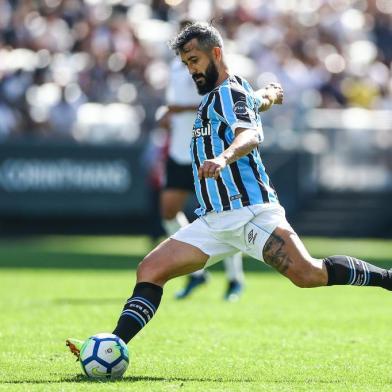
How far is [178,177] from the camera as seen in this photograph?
1178cm

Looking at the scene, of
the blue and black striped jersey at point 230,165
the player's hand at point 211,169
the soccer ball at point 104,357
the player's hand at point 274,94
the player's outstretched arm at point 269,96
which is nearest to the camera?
the player's hand at point 211,169

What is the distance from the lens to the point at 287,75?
2264 centimetres

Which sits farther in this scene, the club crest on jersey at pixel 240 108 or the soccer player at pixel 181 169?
the soccer player at pixel 181 169

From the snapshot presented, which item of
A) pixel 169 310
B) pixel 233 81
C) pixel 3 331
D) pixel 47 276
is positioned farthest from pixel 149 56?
pixel 233 81

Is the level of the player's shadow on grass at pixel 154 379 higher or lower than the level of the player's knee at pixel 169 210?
higher

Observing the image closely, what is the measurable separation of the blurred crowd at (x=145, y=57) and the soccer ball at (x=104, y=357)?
14310 mm

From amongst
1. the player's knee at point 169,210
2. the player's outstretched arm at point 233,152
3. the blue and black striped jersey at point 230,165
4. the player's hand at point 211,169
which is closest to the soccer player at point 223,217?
the blue and black striped jersey at point 230,165

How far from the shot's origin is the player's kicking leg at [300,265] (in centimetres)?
697

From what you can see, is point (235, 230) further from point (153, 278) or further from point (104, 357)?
point (104, 357)

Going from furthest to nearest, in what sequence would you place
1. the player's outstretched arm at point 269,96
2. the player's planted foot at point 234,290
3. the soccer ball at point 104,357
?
the player's planted foot at point 234,290 → the player's outstretched arm at point 269,96 → the soccer ball at point 104,357

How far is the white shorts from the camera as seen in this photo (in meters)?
7.02

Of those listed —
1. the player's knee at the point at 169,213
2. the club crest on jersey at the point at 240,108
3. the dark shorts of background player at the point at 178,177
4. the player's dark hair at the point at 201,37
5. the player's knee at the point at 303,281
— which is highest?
the player's dark hair at the point at 201,37

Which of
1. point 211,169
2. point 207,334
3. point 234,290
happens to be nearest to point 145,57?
point 234,290

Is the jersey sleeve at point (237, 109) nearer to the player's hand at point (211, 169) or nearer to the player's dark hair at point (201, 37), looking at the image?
the player's dark hair at point (201, 37)
